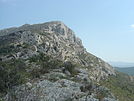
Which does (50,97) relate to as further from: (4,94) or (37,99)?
(4,94)

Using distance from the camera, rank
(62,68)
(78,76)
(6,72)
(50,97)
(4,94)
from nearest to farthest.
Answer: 1. (50,97)
2. (4,94)
3. (6,72)
4. (78,76)
5. (62,68)

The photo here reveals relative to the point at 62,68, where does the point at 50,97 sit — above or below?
below

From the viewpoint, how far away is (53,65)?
55.4 meters

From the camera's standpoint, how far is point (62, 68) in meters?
52.5

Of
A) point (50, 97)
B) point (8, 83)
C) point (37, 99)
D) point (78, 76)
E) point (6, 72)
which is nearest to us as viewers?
point (37, 99)

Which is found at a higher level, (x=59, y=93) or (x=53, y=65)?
(x=53, y=65)

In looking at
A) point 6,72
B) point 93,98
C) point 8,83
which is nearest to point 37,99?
point 93,98

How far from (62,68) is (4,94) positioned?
17876 millimetres

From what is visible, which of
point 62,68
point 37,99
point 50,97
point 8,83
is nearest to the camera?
point 37,99

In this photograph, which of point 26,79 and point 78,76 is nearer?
point 26,79

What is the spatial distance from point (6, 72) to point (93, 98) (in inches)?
693

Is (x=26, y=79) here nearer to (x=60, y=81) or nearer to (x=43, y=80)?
(x=43, y=80)

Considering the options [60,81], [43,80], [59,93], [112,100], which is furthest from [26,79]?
[112,100]

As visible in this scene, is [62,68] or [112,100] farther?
[62,68]
